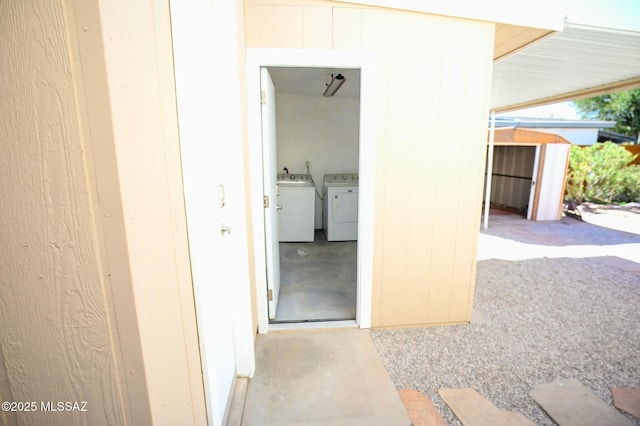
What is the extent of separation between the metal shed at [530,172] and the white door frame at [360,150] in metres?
4.37

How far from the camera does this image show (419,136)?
2.17 m

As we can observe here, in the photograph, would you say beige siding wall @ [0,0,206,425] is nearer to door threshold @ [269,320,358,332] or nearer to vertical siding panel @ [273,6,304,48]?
vertical siding panel @ [273,6,304,48]

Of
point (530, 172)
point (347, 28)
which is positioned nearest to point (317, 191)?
point (347, 28)

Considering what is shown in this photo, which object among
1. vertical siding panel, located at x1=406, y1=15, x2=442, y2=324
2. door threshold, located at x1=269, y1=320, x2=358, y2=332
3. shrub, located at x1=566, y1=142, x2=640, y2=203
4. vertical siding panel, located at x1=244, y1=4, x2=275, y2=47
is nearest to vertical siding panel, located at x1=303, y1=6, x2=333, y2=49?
vertical siding panel, located at x1=244, y1=4, x2=275, y2=47

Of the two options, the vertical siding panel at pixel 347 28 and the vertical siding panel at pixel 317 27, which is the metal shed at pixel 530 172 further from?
the vertical siding panel at pixel 317 27

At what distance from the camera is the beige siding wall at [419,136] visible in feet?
6.47

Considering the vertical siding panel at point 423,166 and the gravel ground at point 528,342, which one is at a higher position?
the vertical siding panel at point 423,166

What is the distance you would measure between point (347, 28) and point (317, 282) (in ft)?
8.02

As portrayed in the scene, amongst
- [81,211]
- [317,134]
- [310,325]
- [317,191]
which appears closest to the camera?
[81,211]

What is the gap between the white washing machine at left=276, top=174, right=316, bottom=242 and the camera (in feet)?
15.4

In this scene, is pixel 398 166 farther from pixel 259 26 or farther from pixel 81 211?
pixel 81 211

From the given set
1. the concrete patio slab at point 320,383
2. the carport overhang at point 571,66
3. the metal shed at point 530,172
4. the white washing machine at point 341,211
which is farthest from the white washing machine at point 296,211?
the metal shed at point 530,172

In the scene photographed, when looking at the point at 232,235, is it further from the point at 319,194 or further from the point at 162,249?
the point at 319,194

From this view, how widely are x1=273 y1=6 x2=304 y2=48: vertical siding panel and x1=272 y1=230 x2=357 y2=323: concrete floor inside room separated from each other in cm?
216
